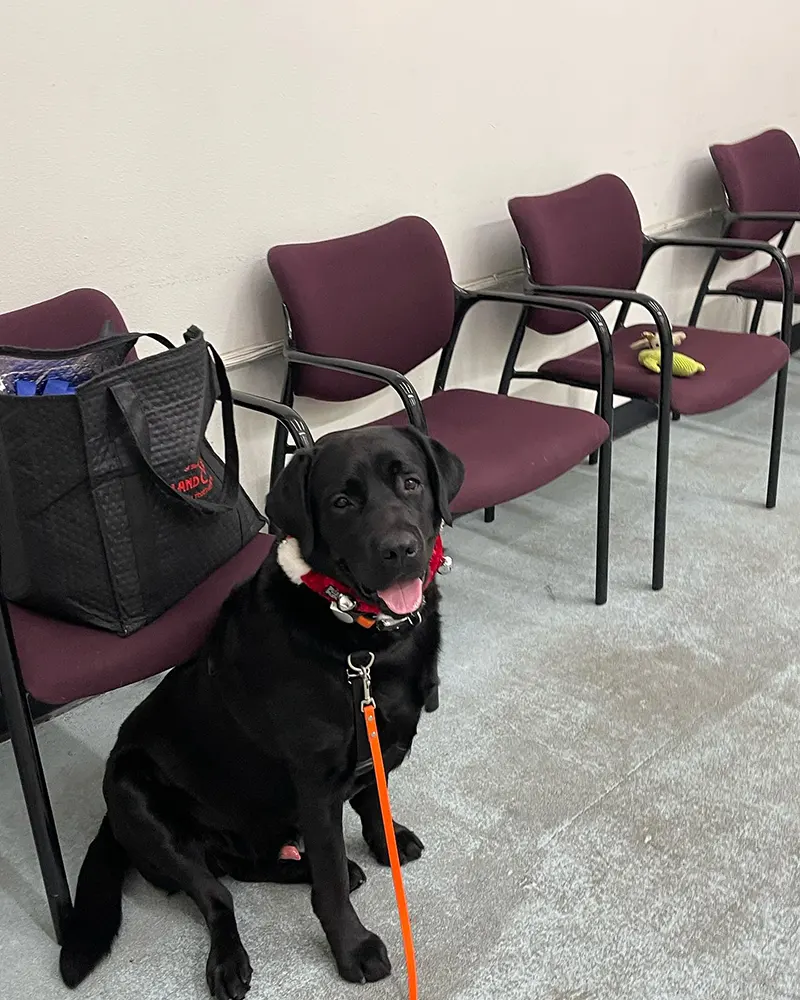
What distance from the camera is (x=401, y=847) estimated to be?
1704mm

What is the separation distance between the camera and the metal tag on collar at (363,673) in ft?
4.51

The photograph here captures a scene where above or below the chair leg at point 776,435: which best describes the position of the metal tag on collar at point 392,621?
above

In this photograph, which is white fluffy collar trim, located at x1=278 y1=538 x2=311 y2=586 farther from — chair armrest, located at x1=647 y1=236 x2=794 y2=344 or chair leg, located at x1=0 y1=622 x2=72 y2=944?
chair armrest, located at x1=647 y1=236 x2=794 y2=344

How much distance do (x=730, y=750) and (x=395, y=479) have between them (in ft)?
3.15

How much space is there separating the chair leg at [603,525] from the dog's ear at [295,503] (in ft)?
3.71

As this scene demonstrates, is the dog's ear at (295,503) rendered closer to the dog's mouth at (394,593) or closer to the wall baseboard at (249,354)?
the dog's mouth at (394,593)

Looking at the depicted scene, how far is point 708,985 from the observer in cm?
145

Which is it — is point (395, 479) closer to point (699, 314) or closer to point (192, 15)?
point (192, 15)

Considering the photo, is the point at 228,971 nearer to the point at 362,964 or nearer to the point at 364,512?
the point at 362,964

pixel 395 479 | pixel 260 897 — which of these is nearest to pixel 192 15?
pixel 395 479

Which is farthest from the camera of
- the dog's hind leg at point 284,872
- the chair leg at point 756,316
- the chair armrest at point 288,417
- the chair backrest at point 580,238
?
the chair leg at point 756,316

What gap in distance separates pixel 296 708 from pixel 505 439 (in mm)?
998

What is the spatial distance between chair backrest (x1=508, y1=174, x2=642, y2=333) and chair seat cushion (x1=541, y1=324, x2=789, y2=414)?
0.16m

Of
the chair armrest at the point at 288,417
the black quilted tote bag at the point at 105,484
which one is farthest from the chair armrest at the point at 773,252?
the black quilted tote bag at the point at 105,484
